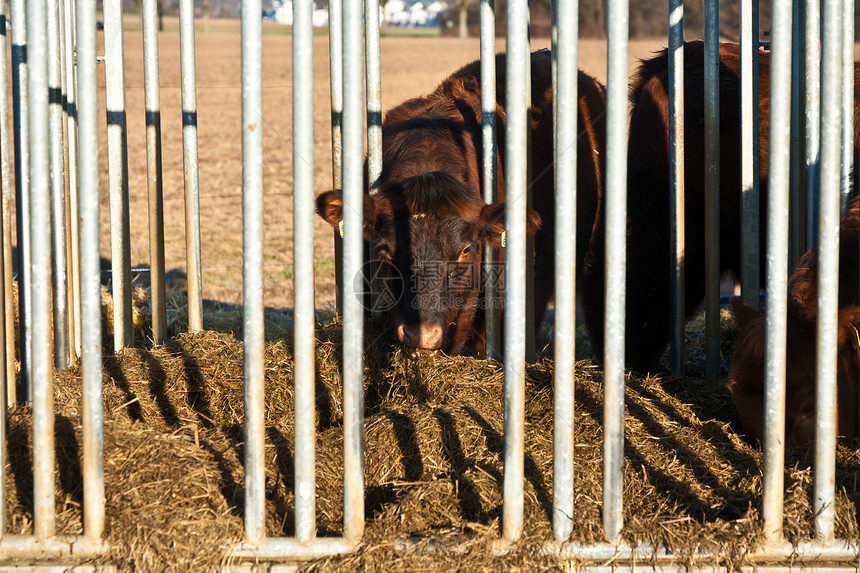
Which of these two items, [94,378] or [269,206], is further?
[269,206]

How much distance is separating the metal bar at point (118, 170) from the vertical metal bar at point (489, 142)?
192 cm

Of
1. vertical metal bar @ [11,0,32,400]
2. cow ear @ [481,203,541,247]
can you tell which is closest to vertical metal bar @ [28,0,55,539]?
vertical metal bar @ [11,0,32,400]

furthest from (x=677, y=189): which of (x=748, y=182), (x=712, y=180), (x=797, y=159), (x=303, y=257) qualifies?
(x=303, y=257)

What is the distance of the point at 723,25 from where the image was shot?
2628 cm

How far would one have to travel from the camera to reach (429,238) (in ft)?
13.6

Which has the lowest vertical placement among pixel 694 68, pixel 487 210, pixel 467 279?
pixel 467 279

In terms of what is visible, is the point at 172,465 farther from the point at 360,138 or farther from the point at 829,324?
the point at 829,324

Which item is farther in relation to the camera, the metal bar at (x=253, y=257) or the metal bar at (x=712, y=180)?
the metal bar at (x=712, y=180)

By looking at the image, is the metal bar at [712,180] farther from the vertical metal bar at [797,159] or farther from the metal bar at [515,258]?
the metal bar at [515,258]

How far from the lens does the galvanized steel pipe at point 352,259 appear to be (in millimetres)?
2227

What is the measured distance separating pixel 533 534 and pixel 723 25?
27.3 metres

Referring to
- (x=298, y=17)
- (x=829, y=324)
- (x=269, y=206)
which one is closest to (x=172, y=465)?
(x=298, y=17)

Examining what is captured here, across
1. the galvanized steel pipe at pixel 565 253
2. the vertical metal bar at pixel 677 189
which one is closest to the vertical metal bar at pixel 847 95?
the vertical metal bar at pixel 677 189

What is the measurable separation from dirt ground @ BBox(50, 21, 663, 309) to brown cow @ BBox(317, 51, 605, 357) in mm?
865
